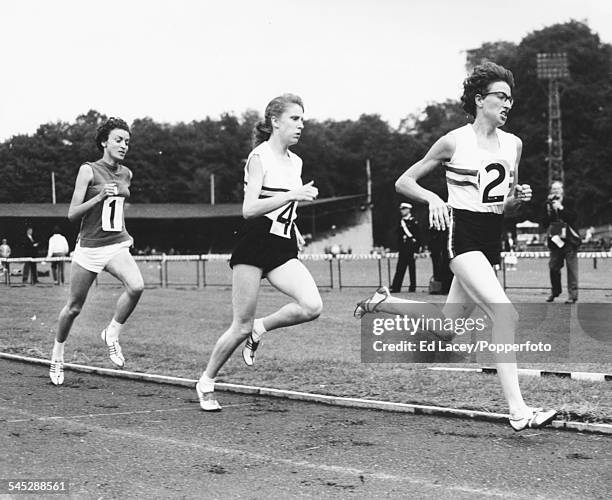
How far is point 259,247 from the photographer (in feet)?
21.7

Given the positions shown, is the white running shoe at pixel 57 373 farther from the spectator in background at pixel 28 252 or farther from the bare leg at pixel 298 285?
the spectator in background at pixel 28 252

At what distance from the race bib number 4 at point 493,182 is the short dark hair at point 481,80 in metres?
0.45

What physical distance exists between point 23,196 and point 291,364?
61.6 metres

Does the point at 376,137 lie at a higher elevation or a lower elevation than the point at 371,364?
higher

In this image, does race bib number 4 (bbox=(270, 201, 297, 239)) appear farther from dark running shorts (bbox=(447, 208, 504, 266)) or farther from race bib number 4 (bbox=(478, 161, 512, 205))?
race bib number 4 (bbox=(478, 161, 512, 205))

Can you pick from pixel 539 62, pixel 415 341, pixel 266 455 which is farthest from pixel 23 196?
pixel 266 455

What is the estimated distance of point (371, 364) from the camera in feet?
29.8

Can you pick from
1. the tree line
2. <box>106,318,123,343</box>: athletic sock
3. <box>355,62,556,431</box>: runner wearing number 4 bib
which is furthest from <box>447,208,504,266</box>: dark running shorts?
the tree line

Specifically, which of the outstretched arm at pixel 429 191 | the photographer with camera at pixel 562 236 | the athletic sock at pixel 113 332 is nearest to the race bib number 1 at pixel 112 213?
the athletic sock at pixel 113 332

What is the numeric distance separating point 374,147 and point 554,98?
35777 millimetres

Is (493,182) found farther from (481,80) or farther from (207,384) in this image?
(207,384)

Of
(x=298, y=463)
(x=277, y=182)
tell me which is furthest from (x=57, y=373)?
(x=298, y=463)

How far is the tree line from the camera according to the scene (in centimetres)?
7525

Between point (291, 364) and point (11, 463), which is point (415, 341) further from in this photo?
point (11, 463)
